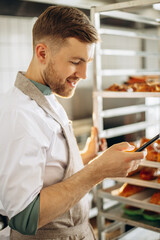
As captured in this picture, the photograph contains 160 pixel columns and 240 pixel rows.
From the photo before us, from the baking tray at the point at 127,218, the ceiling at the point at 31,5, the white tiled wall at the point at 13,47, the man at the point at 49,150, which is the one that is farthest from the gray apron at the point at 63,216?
the white tiled wall at the point at 13,47

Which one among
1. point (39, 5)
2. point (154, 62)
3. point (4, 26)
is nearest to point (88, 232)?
point (39, 5)

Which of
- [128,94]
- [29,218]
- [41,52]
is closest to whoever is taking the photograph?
[29,218]

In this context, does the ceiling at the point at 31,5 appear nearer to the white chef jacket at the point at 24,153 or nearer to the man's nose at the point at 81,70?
the man's nose at the point at 81,70

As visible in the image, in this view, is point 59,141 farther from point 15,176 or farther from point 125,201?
point 125,201

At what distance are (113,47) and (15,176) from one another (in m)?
2.88

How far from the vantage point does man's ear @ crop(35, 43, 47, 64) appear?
51.0 inches

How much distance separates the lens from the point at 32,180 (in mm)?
1112

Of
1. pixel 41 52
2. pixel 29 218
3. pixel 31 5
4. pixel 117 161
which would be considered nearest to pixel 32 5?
pixel 31 5

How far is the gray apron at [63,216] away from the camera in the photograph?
1.33 metres

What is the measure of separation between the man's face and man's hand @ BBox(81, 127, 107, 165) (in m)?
0.50

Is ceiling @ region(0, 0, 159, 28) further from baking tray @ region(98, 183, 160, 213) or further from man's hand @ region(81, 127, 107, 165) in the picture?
baking tray @ region(98, 183, 160, 213)

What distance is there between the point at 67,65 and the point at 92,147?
25.3 inches

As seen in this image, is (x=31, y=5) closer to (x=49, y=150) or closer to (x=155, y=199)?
(x=49, y=150)

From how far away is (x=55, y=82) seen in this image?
1363 millimetres
